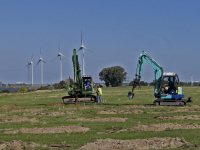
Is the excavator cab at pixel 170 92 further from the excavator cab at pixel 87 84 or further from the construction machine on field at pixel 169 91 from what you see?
the excavator cab at pixel 87 84

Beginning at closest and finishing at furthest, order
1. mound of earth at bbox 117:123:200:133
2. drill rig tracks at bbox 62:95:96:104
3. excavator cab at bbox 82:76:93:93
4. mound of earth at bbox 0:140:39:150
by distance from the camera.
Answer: mound of earth at bbox 0:140:39:150
mound of earth at bbox 117:123:200:133
drill rig tracks at bbox 62:95:96:104
excavator cab at bbox 82:76:93:93

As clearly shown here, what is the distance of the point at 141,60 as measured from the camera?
47.9 m

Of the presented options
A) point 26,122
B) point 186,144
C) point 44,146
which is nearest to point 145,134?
point 186,144

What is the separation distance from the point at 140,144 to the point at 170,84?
28.0m

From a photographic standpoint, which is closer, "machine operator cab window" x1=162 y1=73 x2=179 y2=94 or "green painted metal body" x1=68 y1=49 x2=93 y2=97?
"machine operator cab window" x1=162 y1=73 x2=179 y2=94

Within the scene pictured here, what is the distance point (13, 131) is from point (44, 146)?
5.45m

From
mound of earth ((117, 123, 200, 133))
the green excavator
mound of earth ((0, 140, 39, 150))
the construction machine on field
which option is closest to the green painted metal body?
the green excavator

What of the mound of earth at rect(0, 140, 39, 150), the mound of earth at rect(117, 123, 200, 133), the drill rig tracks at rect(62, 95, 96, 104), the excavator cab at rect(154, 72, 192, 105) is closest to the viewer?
the mound of earth at rect(0, 140, 39, 150)

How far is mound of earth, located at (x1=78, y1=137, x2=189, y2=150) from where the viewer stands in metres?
18.0

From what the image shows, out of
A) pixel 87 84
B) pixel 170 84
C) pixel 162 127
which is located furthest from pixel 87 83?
pixel 162 127

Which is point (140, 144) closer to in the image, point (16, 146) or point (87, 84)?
point (16, 146)

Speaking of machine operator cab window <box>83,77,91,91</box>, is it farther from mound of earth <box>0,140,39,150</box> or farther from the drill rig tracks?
mound of earth <box>0,140,39,150</box>

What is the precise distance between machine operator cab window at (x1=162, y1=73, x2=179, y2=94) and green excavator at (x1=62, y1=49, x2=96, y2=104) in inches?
460

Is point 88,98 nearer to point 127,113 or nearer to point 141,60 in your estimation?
point 141,60
